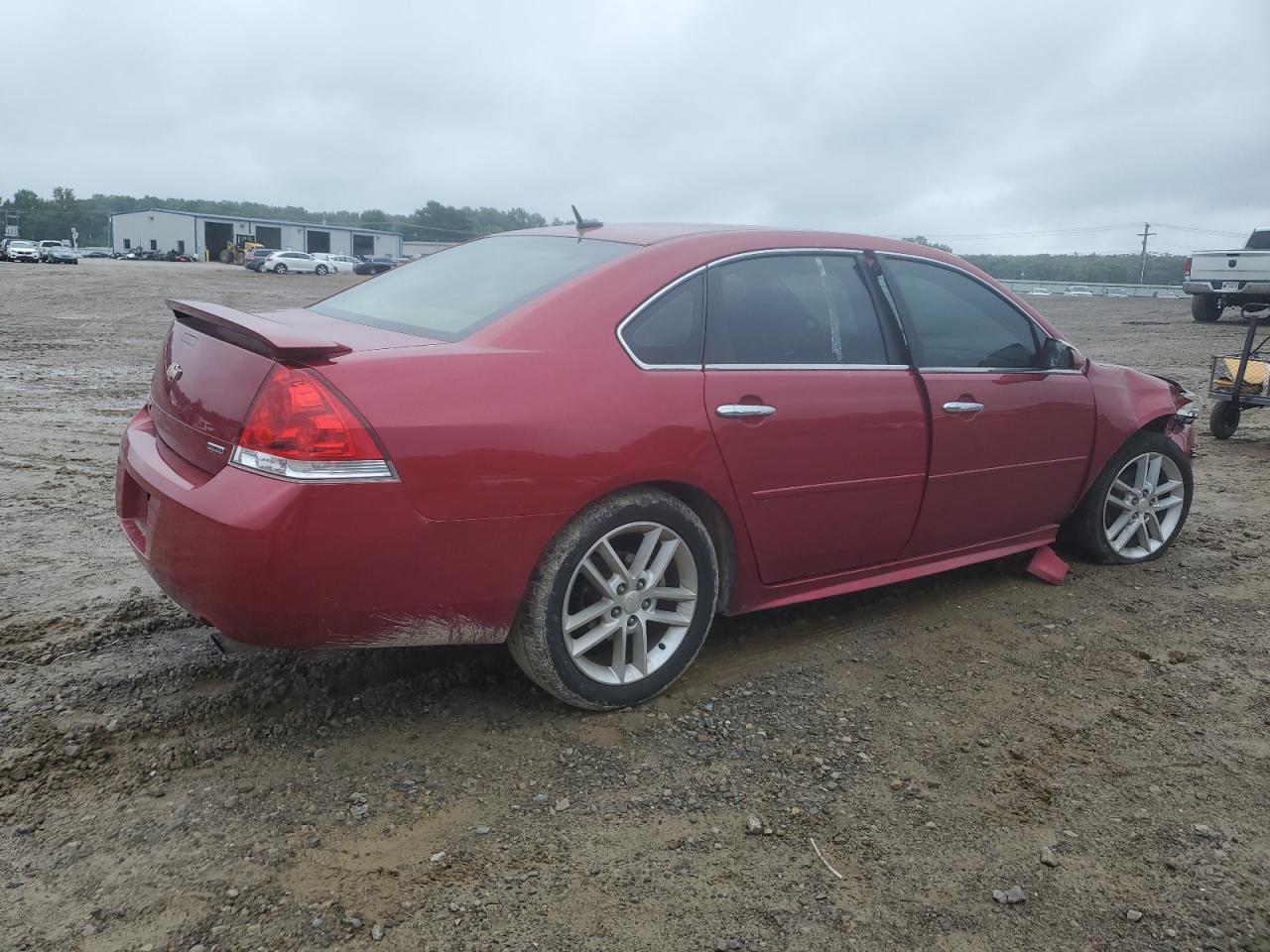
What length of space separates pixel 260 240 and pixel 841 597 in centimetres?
8505

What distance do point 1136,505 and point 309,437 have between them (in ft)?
13.3

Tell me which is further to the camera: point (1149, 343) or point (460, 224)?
point (460, 224)

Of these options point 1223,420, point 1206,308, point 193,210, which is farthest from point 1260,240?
point 193,210

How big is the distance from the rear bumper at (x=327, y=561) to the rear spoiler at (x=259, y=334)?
0.34 meters

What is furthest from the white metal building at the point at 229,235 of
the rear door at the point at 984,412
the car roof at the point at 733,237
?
the rear door at the point at 984,412

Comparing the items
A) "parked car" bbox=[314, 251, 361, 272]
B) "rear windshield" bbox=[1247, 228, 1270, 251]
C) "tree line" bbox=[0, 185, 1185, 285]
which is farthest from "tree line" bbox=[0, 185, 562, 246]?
"rear windshield" bbox=[1247, 228, 1270, 251]

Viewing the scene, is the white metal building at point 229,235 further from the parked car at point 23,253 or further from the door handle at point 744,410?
the door handle at point 744,410

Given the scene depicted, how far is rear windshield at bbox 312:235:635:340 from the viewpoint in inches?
131

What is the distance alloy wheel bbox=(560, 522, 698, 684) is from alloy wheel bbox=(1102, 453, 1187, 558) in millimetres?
2593

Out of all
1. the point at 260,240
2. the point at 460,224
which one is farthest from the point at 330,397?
the point at 460,224

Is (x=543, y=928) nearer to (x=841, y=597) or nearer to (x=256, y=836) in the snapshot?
(x=256, y=836)

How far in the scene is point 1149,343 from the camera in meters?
17.1

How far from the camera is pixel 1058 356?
4.48m

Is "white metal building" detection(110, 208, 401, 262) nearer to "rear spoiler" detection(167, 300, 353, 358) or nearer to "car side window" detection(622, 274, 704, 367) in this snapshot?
"rear spoiler" detection(167, 300, 353, 358)
